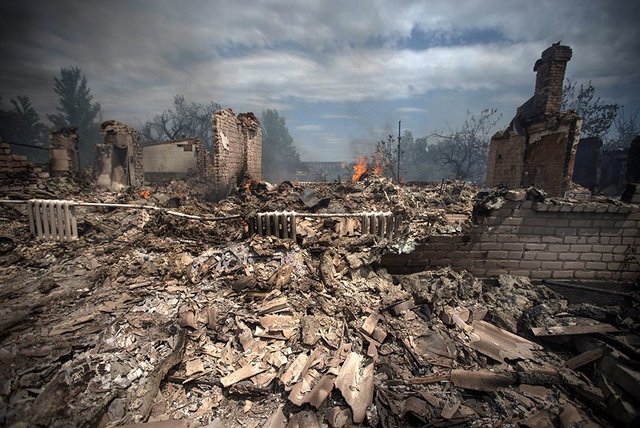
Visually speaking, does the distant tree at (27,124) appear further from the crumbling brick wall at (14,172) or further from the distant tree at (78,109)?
the crumbling brick wall at (14,172)

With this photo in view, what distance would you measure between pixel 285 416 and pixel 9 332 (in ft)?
11.1

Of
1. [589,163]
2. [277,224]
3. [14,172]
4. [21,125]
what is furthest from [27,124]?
[589,163]

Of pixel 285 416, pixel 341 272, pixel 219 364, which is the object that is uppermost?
pixel 341 272

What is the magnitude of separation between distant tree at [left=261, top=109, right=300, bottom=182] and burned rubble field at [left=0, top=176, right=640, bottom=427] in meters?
39.9

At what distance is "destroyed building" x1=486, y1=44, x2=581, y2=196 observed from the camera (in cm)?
918

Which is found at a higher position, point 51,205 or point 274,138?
point 274,138

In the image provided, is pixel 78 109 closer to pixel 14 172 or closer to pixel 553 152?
pixel 14 172

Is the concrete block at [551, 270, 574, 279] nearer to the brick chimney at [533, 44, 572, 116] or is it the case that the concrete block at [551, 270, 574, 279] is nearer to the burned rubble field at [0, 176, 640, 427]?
the burned rubble field at [0, 176, 640, 427]

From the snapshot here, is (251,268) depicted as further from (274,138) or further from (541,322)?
(274,138)

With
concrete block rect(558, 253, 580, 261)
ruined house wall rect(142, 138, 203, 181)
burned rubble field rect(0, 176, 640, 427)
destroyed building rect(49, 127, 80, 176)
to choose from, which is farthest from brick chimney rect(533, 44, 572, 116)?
ruined house wall rect(142, 138, 203, 181)

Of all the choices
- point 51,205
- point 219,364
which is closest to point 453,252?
point 219,364

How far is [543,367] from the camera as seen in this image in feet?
10.6

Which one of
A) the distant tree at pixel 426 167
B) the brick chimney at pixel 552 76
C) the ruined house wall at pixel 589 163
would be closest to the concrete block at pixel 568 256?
the brick chimney at pixel 552 76

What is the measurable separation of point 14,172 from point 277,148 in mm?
53957
